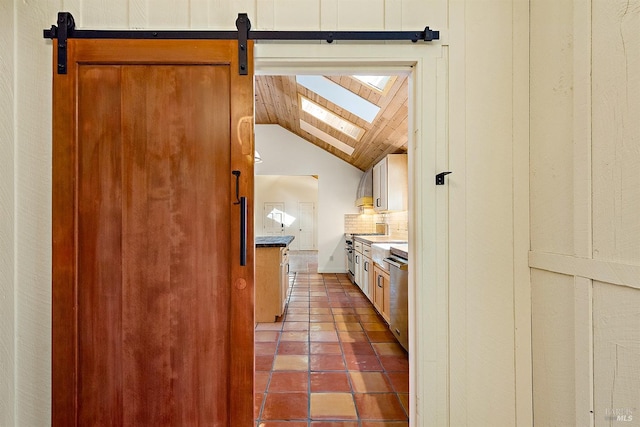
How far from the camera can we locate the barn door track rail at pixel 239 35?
134 cm

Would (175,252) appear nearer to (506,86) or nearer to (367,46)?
(367,46)

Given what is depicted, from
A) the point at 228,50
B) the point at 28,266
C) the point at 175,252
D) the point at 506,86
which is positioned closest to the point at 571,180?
the point at 506,86

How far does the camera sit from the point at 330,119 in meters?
4.91

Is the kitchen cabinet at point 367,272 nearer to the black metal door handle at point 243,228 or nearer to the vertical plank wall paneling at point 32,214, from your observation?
the black metal door handle at point 243,228

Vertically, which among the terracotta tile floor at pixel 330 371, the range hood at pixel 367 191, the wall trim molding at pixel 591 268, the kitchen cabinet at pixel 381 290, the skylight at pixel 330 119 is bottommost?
the terracotta tile floor at pixel 330 371

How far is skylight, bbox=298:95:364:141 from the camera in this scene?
4.65 m

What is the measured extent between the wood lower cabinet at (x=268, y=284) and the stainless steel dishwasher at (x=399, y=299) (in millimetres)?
1297

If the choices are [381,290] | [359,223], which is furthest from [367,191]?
[381,290]

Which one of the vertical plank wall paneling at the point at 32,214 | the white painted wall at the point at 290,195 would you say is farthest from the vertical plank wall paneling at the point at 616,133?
the white painted wall at the point at 290,195

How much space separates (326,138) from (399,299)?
3797 millimetres

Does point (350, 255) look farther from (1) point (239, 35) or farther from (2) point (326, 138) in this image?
(1) point (239, 35)

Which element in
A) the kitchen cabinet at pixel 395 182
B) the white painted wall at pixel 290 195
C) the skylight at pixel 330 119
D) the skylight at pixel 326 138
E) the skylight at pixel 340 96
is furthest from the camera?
the white painted wall at pixel 290 195

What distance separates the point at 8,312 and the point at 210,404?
1.00 meters

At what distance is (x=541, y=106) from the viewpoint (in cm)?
133
